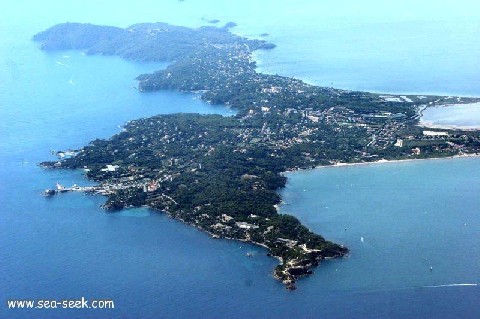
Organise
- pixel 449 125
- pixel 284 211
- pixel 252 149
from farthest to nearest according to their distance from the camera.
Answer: pixel 449 125 < pixel 252 149 < pixel 284 211

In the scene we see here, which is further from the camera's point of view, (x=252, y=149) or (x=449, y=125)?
(x=449, y=125)

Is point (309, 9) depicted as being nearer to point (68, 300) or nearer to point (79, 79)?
point (79, 79)

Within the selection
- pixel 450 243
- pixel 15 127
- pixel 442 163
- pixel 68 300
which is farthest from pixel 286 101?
pixel 68 300

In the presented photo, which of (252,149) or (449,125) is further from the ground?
(449,125)

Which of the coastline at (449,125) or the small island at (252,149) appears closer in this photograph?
the small island at (252,149)

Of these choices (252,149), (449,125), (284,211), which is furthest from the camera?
(449,125)

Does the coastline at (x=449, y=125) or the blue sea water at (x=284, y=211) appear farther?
the coastline at (x=449, y=125)

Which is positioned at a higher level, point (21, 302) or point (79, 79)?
point (79, 79)

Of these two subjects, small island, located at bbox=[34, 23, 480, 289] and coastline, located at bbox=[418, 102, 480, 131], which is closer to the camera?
small island, located at bbox=[34, 23, 480, 289]
